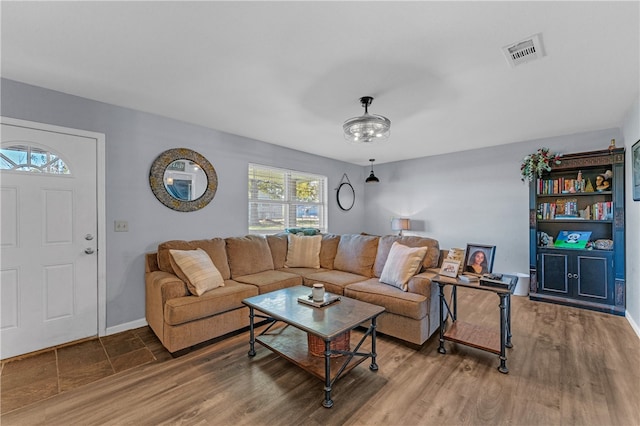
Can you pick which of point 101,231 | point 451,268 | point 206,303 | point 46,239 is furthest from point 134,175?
point 451,268

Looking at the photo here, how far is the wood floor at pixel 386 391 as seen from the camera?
1.68 meters

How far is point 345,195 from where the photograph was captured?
5.96 meters

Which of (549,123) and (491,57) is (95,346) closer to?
(491,57)

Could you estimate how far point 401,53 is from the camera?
6.49 feet

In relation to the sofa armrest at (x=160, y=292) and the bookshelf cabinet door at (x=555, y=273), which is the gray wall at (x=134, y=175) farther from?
the bookshelf cabinet door at (x=555, y=273)

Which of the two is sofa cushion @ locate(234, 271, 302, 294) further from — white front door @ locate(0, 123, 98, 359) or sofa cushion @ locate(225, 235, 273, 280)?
white front door @ locate(0, 123, 98, 359)

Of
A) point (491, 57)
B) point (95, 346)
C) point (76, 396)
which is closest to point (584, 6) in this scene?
point (491, 57)

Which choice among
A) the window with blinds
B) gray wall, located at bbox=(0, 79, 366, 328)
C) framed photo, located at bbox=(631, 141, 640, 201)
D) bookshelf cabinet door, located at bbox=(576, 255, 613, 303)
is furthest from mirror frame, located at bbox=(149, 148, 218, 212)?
bookshelf cabinet door, located at bbox=(576, 255, 613, 303)

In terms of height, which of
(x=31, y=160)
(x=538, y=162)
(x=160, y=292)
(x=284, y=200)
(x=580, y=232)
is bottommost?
(x=160, y=292)

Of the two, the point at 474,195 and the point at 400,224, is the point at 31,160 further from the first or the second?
the point at 474,195

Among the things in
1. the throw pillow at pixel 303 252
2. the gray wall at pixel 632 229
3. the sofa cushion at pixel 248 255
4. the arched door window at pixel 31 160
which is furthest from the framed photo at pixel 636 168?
the arched door window at pixel 31 160

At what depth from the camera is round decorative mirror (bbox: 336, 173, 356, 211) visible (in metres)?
5.81

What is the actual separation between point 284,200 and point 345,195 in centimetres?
163

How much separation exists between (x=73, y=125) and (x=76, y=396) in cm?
231
